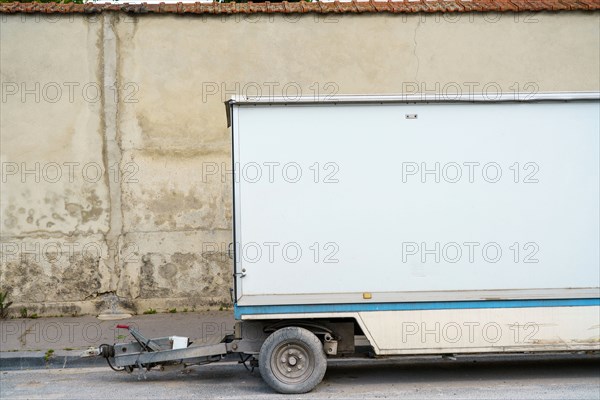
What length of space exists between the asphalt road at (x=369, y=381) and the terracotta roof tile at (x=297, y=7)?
16.7 feet

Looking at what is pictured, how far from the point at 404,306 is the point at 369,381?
3.60ft

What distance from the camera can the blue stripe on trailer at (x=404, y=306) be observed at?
853 cm

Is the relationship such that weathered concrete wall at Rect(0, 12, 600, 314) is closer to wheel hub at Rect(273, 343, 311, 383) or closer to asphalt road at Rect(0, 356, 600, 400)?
asphalt road at Rect(0, 356, 600, 400)

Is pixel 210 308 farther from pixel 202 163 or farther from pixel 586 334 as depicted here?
pixel 586 334

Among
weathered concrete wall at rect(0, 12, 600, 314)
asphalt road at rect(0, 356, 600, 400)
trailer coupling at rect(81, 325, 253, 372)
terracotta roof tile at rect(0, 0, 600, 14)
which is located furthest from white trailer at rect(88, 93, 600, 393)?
terracotta roof tile at rect(0, 0, 600, 14)

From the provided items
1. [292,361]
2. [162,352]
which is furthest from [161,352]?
[292,361]

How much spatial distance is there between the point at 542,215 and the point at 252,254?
9.23 ft

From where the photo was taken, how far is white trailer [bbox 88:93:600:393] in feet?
28.1

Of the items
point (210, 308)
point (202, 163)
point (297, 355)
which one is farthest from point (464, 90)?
Answer: point (297, 355)

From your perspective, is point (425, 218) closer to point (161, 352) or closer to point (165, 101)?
point (161, 352)

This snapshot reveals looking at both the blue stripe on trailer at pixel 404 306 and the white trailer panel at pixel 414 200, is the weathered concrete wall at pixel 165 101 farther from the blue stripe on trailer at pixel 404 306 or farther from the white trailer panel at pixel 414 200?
the blue stripe on trailer at pixel 404 306

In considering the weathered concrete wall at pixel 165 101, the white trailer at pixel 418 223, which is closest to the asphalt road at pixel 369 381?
the white trailer at pixel 418 223

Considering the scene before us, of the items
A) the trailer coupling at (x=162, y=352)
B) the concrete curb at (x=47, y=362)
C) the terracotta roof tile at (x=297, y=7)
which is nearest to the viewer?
the trailer coupling at (x=162, y=352)

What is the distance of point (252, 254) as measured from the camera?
852cm
